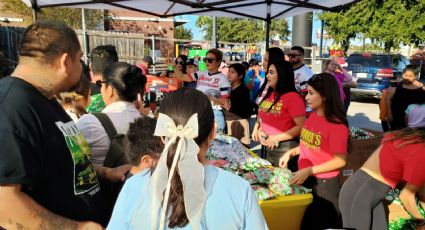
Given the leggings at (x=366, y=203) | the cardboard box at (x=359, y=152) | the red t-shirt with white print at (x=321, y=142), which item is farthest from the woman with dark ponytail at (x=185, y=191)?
the cardboard box at (x=359, y=152)

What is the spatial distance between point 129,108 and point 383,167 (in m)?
1.69

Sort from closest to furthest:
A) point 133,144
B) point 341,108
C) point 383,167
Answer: point 133,144 → point 383,167 → point 341,108

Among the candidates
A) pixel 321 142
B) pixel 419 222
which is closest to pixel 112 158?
pixel 321 142

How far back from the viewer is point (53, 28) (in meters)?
1.49

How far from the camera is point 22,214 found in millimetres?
1260

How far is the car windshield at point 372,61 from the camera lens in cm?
1193

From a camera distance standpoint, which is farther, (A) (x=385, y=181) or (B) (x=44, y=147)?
(A) (x=385, y=181)

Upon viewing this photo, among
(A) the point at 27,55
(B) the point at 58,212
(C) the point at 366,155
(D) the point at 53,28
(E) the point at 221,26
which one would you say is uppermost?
(E) the point at 221,26

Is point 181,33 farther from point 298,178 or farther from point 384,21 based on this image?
point 298,178

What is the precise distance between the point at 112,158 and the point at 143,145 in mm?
382

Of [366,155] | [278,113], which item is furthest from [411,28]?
[278,113]

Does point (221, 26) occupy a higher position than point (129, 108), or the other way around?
point (221, 26)

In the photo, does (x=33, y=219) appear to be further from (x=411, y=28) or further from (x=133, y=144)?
(x=411, y=28)

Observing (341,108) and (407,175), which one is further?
(341,108)
